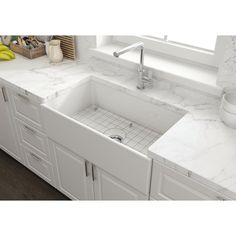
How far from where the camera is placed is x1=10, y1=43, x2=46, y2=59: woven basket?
2.20 m

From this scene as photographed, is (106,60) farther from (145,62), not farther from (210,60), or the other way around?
(210,60)

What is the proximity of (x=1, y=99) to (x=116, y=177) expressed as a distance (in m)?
1.11

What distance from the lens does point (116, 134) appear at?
1.75 m

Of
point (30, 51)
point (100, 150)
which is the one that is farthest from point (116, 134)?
point (30, 51)

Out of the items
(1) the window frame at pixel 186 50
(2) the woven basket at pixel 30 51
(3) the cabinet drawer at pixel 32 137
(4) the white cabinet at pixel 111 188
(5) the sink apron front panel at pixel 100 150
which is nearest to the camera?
(5) the sink apron front panel at pixel 100 150

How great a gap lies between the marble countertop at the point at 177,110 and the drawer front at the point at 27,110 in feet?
0.27

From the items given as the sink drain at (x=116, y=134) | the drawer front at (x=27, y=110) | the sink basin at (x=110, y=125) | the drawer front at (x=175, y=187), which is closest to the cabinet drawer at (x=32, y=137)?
the drawer front at (x=27, y=110)

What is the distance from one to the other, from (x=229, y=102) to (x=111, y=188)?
0.79 meters

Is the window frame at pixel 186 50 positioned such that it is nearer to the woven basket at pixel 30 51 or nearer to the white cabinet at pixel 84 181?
the woven basket at pixel 30 51

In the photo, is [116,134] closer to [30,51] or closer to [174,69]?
[174,69]

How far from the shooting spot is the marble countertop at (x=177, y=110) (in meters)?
1.16

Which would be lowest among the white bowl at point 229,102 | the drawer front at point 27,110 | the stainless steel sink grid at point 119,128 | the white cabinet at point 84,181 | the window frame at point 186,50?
the white cabinet at point 84,181
